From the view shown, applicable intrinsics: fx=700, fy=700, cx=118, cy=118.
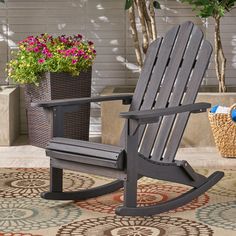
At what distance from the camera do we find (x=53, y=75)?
525 cm

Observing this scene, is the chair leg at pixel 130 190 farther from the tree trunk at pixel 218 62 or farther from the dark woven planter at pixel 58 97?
the tree trunk at pixel 218 62

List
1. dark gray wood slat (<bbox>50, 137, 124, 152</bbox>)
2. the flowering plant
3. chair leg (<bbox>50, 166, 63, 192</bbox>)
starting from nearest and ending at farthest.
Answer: dark gray wood slat (<bbox>50, 137, 124, 152</bbox>) → chair leg (<bbox>50, 166, 63, 192</bbox>) → the flowering plant

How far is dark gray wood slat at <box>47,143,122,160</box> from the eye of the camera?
3.46 meters

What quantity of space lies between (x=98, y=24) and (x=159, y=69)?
195cm

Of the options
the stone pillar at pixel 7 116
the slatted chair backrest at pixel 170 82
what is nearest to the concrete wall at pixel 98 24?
the stone pillar at pixel 7 116

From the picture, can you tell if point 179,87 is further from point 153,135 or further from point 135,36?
point 135,36

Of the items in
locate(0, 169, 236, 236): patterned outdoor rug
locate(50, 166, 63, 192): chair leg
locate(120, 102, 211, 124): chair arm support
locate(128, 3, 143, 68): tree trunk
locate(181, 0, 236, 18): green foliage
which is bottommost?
locate(0, 169, 236, 236): patterned outdoor rug

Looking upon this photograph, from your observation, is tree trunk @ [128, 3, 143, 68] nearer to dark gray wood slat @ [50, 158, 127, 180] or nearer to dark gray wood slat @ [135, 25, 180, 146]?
dark gray wood slat @ [135, 25, 180, 146]

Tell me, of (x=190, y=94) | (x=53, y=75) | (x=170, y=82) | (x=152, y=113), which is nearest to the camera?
(x=152, y=113)

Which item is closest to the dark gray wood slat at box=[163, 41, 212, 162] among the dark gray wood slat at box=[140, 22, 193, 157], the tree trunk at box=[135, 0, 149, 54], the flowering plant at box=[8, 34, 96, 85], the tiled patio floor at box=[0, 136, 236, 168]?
the dark gray wood slat at box=[140, 22, 193, 157]

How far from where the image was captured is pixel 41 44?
5.35m

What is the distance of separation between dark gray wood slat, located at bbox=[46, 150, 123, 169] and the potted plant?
1.62 metres

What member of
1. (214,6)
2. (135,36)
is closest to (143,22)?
(135,36)

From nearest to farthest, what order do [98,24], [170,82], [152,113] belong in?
[152,113], [170,82], [98,24]
